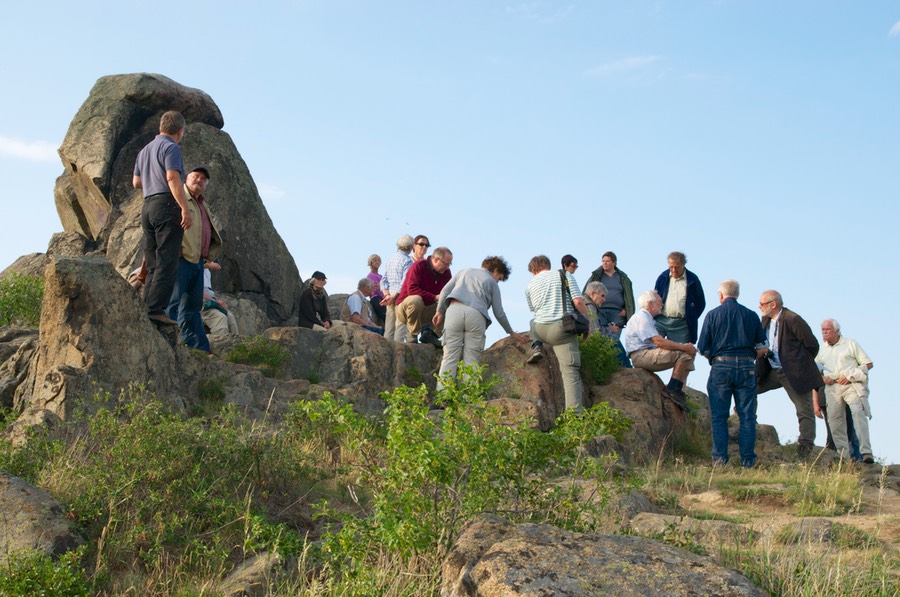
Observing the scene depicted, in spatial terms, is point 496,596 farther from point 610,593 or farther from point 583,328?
point 583,328

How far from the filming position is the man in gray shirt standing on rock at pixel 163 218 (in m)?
11.0

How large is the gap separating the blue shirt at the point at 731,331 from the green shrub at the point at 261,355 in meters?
5.34

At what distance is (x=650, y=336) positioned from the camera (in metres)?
14.4

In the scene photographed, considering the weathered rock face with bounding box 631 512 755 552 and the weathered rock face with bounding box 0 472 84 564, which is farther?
the weathered rock face with bounding box 631 512 755 552

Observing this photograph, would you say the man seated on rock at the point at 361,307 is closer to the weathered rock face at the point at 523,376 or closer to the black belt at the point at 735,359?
the weathered rock face at the point at 523,376

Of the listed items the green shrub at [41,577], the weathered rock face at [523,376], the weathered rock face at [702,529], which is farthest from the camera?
the weathered rock face at [523,376]

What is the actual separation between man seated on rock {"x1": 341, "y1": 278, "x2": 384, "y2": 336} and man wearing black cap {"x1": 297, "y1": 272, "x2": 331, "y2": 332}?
0.58m

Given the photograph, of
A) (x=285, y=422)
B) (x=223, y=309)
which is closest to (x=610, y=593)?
(x=285, y=422)

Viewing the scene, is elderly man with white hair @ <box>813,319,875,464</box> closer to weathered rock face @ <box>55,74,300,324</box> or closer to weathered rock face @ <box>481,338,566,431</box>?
weathered rock face @ <box>481,338,566,431</box>

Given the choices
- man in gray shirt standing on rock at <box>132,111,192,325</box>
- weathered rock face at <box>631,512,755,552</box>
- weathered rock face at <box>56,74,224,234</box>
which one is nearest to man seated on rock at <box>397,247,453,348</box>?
man in gray shirt standing on rock at <box>132,111,192,325</box>

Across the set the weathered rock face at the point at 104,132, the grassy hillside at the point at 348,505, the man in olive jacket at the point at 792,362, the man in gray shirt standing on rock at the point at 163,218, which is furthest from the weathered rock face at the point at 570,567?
the weathered rock face at the point at 104,132

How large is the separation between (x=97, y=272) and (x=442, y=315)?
4576mm

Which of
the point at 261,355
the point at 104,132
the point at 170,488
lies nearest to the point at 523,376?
the point at 261,355

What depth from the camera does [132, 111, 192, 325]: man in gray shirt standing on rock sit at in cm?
1105
